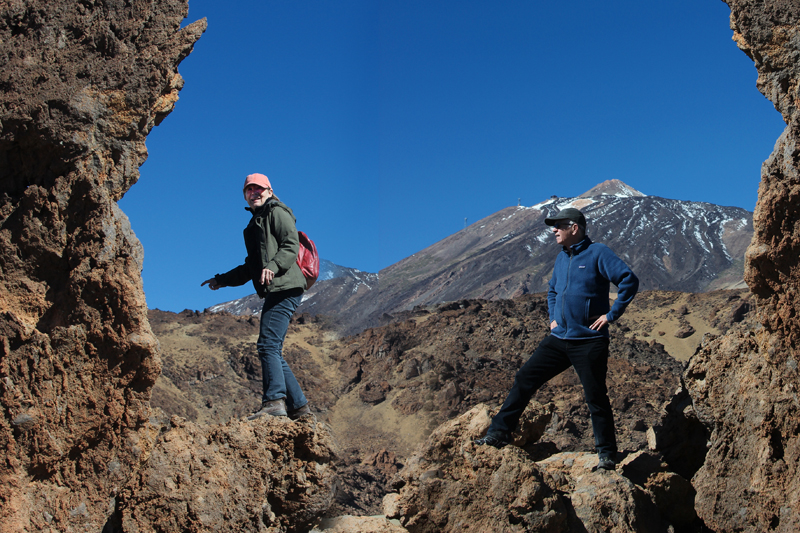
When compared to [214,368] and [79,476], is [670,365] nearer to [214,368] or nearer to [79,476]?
[214,368]

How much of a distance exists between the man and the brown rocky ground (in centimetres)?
685

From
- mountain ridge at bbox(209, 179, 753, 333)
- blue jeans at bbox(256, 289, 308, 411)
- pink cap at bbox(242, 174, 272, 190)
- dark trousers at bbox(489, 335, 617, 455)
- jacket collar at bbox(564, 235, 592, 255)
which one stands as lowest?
dark trousers at bbox(489, 335, 617, 455)

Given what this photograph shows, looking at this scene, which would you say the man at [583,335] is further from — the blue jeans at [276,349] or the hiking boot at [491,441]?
the blue jeans at [276,349]

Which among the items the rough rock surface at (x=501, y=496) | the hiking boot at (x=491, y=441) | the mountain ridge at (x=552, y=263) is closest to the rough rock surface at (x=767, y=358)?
the rough rock surface at (x=501, y=496)

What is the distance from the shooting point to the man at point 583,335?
155 inches

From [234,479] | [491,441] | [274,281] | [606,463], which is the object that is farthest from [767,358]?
[234,479]

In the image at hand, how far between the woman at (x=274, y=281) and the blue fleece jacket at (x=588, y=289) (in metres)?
1.63

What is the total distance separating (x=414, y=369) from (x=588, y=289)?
1216 centimetres

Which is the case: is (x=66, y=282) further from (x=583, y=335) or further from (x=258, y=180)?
(x=583, y=335)

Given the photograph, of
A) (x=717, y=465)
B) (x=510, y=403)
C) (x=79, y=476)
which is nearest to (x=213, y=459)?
(x=79, y=476)

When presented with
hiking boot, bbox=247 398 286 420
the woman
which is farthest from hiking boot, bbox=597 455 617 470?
hiking boot, bbox=247 398 286 420

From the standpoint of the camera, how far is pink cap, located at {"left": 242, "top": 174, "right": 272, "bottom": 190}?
13.4 feet

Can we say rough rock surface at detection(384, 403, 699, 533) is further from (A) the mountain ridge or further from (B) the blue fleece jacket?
(A) the mountain ridge

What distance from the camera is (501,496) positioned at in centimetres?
361
